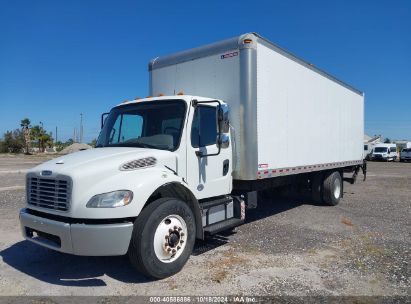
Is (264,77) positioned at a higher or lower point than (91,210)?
higher

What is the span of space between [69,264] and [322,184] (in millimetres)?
7425

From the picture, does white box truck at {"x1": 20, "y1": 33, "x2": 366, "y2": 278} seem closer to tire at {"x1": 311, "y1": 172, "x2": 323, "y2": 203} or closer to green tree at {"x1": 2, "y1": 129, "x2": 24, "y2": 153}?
tire at {"x1": 311, "y1": 172, "x2": 323, "y2": 203}

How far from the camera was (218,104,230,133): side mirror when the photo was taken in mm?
5609

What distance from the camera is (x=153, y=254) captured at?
4547 millimetres

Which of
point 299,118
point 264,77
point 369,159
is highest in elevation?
point 264,77

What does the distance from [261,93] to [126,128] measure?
8.39ft

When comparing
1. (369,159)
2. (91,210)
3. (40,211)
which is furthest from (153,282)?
(369,159)

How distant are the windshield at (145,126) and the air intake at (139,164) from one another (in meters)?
0.45

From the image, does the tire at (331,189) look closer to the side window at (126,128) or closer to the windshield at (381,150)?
the side window at (126,128)


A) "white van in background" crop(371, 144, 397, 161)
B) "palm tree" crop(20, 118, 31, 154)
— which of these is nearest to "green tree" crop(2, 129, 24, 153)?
"palm tree" crop(20, 118, 31, 154)

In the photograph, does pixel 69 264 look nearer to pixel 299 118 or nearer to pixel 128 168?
pixel 128 168

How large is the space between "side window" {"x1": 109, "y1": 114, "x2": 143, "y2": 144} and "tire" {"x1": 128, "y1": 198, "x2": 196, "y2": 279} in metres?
1.53

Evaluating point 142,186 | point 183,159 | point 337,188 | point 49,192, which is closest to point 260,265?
point 183,159

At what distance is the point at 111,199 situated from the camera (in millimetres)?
4309
